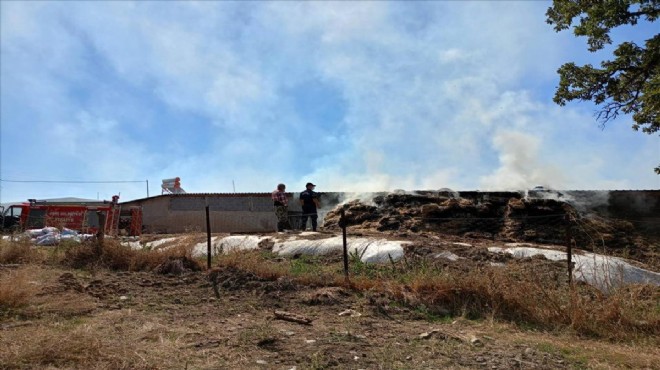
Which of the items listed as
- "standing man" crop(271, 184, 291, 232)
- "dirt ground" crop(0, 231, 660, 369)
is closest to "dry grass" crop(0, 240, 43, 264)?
"dirt ground" crop(0, 231, 660, 369)

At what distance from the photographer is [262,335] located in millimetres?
5000

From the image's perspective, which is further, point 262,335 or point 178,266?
point 178,266

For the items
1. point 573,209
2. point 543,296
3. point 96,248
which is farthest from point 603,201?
point 96,248

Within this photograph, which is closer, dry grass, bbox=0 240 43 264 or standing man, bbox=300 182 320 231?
dry grass, bbox=0 240 43 264

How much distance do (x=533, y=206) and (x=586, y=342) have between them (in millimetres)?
9052

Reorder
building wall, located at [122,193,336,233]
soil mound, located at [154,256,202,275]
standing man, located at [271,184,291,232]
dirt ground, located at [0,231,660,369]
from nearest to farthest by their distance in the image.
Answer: dirt ground, located at [0,231,660,369] → soil mound, located at [154,256,202,275] → standing man, located at [271,184,291,232] → building wall, located at [122,193,336,233]

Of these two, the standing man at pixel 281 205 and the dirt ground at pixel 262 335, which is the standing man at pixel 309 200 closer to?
the standing man at pixel 281 205

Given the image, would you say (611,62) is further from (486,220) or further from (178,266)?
(178,266)

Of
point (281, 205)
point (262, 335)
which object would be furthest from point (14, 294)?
point (281, 205)

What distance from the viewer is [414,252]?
9.12m

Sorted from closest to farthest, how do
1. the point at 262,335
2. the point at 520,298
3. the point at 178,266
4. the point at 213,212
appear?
1. the point at 262,335
2. the point at 520,298
3. the point at 178,266
4. the point at 213,212

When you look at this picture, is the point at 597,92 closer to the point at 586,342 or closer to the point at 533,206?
the point at 533,206

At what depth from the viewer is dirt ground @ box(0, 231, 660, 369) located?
4.27 meters

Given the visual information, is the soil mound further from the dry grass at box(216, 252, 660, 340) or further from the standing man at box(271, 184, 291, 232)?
the standing man at box(271, 184, 291, 232)
